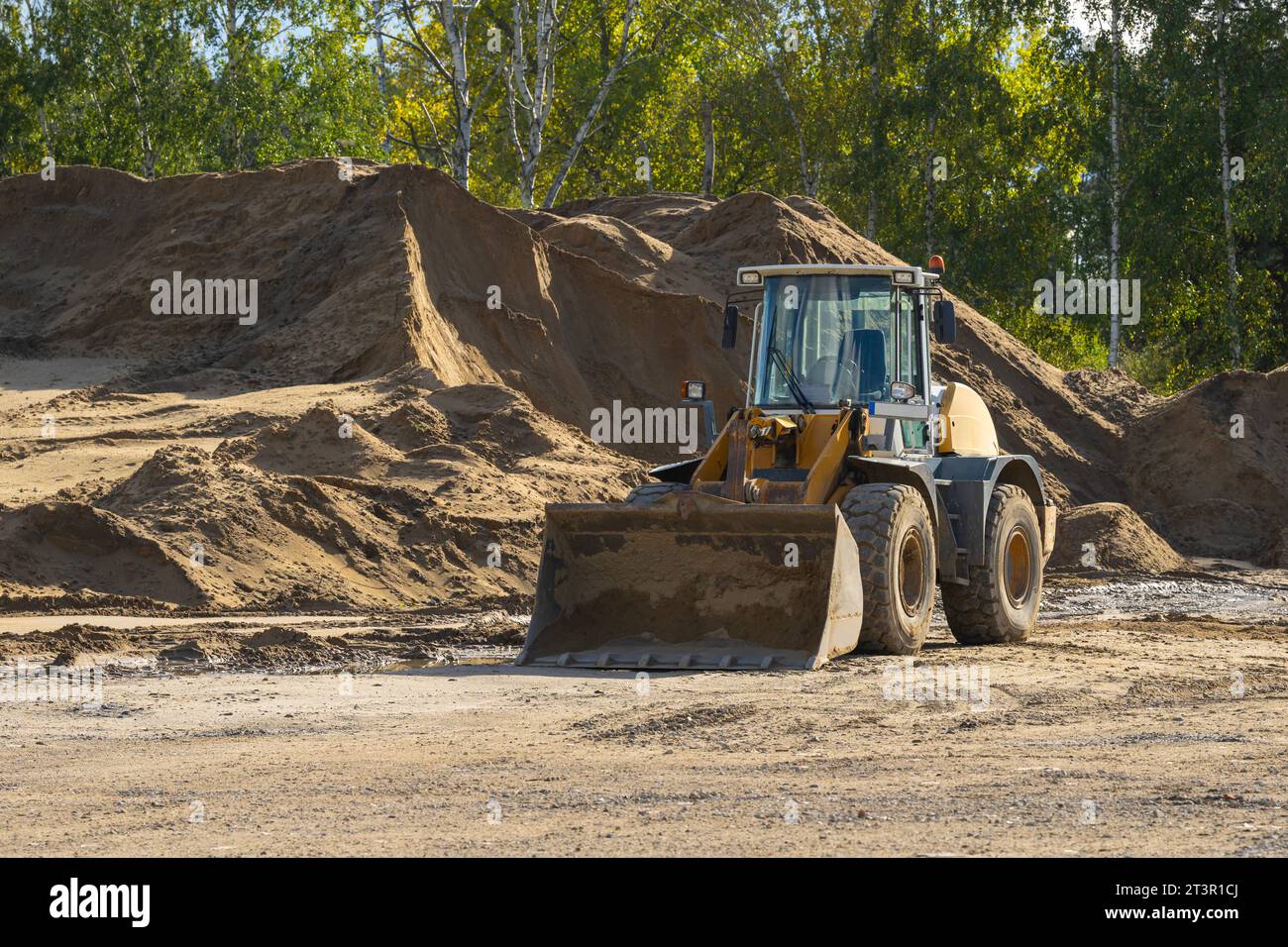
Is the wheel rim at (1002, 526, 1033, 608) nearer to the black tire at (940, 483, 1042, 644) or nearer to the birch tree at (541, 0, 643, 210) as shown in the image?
the black tire at (940, 483, 1042, 644)

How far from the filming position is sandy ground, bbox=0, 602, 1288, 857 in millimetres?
5793

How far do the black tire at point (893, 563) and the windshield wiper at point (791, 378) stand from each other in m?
0.82

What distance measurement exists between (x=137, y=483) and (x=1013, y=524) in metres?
8.96

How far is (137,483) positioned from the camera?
16.7m

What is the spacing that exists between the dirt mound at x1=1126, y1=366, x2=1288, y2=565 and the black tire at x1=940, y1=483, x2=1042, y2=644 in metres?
12.2

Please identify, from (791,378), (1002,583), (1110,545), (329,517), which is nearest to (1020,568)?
(1002,583)

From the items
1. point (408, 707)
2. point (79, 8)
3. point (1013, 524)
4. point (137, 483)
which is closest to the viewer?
point (408, 707)

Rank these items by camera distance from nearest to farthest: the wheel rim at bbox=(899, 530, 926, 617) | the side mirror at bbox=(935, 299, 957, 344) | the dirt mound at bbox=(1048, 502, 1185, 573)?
1. the wheel rim at bbox=(899, 530, 926, 617)
2. the side mirror at bbox=(935, 299, 957, 344)
3. the dirt mound at bbox=(1048, 502, 1185, 573)

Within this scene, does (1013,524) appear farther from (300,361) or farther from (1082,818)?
(300,361)

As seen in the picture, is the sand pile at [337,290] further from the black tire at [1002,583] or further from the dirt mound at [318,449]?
the black tire at [1002,583]

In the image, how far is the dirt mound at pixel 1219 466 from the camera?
25.5m

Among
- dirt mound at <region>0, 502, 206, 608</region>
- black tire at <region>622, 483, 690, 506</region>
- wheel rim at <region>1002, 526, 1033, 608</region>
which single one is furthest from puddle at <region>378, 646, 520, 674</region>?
wheel rim at <region>1002, 526, 1033, 608</region>

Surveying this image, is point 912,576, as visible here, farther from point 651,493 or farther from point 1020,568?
point 1020,568
